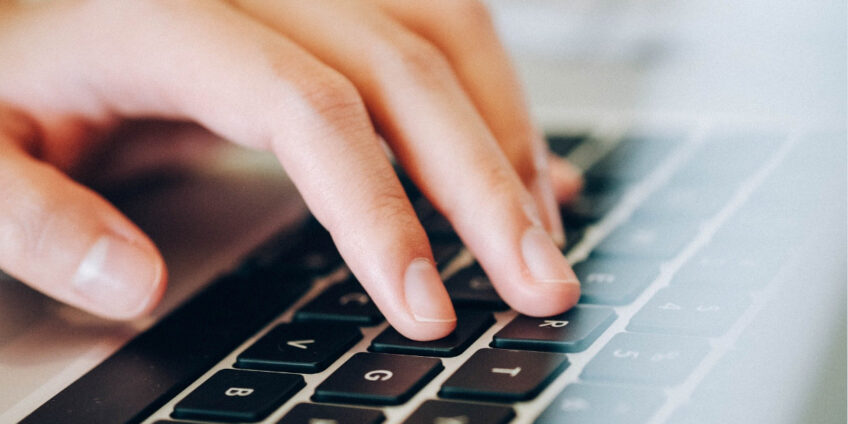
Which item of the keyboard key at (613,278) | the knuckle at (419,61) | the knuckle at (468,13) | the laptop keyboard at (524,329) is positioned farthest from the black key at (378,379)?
the knuckle at (468,13)

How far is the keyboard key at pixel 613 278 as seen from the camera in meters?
0.48

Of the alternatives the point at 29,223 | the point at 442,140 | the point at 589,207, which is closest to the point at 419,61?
the point at 442,140

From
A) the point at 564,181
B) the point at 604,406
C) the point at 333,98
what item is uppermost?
the point at 333,98

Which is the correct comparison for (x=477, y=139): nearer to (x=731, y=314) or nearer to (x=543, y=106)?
(x=731, y=314)

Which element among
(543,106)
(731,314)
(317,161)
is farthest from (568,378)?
(543,106)

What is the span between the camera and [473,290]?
0.53 meters

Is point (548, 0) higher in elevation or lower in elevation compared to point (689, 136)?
higher

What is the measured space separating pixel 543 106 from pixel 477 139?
385mm

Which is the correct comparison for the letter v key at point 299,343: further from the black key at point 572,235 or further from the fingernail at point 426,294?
the black key at point 572,235

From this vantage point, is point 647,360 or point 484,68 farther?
point 484,68

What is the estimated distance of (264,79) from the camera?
55 centimetres

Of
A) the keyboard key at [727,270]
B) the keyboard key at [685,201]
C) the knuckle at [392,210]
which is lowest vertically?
the keyboard key at [727,270]

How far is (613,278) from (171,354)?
256 millimetres

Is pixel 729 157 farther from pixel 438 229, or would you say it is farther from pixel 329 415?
pixel 329 415
